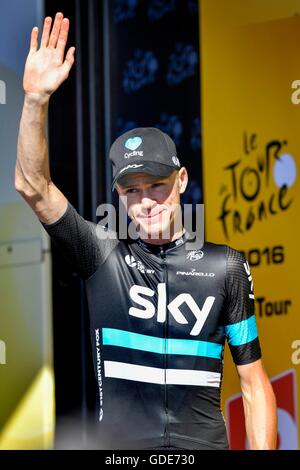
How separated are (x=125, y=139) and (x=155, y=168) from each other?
16cm

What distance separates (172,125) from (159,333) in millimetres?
1917

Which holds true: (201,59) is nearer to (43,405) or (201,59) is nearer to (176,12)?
(176,12)

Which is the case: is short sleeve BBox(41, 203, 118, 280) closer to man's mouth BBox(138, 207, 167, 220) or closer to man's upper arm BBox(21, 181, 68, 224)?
man's upper arm BBox(21, 181, 68, 224)

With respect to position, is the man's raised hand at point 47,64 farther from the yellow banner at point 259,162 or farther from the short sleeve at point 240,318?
the yellow banner at point 259,162

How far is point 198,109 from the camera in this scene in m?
4.62

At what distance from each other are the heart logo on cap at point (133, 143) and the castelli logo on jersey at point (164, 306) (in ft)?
1.41

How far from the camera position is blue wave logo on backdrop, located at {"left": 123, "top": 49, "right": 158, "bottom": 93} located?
4633 mm

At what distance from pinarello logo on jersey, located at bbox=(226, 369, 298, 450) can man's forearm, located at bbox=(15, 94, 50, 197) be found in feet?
7.28

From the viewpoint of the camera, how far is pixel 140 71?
464cm

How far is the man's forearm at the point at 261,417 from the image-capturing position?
2861mm

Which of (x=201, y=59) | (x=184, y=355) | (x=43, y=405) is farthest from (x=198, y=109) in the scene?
(x=184, y=355)
